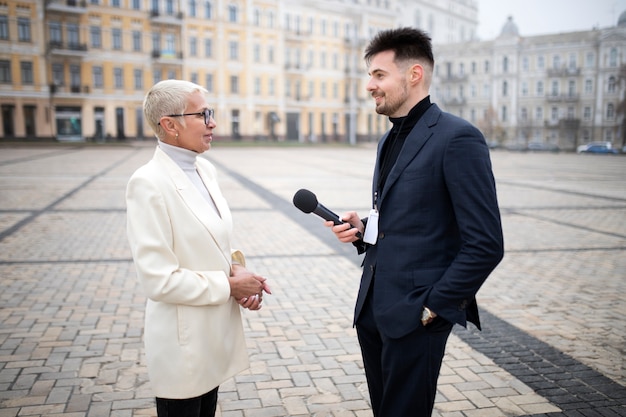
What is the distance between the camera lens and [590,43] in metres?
60.0

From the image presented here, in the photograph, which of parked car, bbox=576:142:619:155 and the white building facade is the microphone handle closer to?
parked car, bbox=576:142:619:155

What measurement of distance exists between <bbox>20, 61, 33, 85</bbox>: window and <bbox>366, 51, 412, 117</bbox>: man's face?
1947 inches

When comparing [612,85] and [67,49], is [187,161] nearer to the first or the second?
[67,49]

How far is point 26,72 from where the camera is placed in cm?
4353

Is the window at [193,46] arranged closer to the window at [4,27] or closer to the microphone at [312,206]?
the window at [4,27]

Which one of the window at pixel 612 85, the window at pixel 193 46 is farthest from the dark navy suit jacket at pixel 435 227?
the window at pixel 612 85

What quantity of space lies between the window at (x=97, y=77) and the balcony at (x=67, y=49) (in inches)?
63.9

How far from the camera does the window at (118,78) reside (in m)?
47.0

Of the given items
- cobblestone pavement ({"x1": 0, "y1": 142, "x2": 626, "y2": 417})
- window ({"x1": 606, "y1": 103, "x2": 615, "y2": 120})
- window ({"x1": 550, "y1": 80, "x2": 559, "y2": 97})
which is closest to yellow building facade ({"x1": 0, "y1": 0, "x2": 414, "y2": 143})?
window ({"x1": 550, "y1": 80, "x2": 559, "y2": 97})

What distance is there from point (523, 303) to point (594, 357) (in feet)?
4.53

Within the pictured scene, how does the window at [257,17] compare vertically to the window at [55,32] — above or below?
above

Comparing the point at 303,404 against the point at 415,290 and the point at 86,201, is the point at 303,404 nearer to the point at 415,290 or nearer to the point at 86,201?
the point at 415,290

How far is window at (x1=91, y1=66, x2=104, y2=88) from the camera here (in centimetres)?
4634

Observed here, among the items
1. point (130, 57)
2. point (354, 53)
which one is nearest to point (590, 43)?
point (354, 53)
